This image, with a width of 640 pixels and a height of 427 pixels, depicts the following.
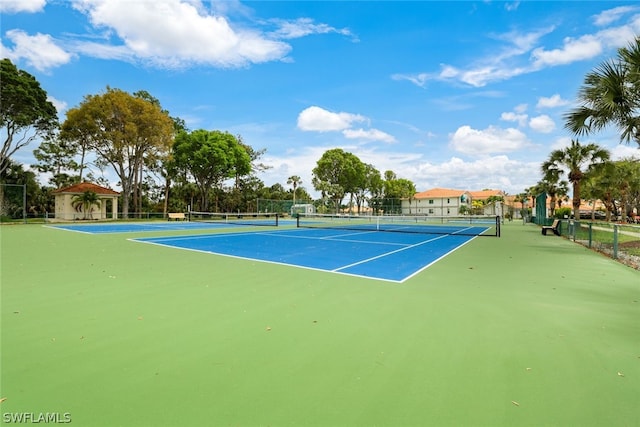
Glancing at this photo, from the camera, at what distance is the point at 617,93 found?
10109mm

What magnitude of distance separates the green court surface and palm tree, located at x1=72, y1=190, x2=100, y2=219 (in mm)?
26600

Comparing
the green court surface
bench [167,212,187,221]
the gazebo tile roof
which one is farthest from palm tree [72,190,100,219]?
the green court surface

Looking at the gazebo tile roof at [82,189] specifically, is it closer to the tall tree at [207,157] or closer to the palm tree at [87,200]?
the palm tree at [87,200]

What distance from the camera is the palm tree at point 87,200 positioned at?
27.9 m

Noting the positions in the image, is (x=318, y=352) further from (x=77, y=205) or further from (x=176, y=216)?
(x=77, y=205)

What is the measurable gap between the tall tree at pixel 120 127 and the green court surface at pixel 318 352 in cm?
2899

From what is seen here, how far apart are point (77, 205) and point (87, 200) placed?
1.67 meters

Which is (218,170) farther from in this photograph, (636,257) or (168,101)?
(636,257)

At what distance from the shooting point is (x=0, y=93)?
2667 cm

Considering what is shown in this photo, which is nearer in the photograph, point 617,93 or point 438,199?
point 617,93

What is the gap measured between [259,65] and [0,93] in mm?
22370

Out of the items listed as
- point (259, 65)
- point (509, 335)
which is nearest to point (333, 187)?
point (259, 65)

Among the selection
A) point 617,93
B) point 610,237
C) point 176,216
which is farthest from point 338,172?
point 617,93

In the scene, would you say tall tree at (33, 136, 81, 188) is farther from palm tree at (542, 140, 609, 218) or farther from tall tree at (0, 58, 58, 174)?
palm tree at (542, 140, 609, 218)
